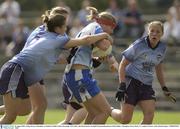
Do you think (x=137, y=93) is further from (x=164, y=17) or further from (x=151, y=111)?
(x=164, y=17)

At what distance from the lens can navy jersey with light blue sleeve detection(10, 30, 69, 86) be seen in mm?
12727

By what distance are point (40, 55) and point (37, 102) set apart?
77 cm

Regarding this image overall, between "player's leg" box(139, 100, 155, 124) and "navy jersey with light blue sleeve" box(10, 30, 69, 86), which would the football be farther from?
"player's leg" box(139, 100, 155, 124)

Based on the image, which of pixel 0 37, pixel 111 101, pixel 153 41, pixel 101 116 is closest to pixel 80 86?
pixel 101 116

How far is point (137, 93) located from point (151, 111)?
1.28ft

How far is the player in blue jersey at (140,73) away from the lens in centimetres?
1384

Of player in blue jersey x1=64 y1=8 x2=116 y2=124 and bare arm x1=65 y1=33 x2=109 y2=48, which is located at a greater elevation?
bare arm x1=65 y1=33 x2=109 y2=48

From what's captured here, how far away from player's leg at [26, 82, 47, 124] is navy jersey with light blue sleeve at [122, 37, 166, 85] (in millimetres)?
1499

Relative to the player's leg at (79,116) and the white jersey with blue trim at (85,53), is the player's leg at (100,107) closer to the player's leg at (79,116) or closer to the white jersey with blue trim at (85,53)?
the white jersey with blue trim at (85,53)

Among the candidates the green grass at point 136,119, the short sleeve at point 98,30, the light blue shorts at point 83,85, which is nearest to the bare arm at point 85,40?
the short sleeve at point 98,30

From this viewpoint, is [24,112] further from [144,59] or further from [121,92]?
[144,59]

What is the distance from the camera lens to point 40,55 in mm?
12773

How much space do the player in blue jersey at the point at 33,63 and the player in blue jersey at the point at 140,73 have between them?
122 centimetres

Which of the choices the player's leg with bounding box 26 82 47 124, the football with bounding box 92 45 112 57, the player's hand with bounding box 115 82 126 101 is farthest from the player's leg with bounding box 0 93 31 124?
the player's hand with bounding box 115 82 126 101
